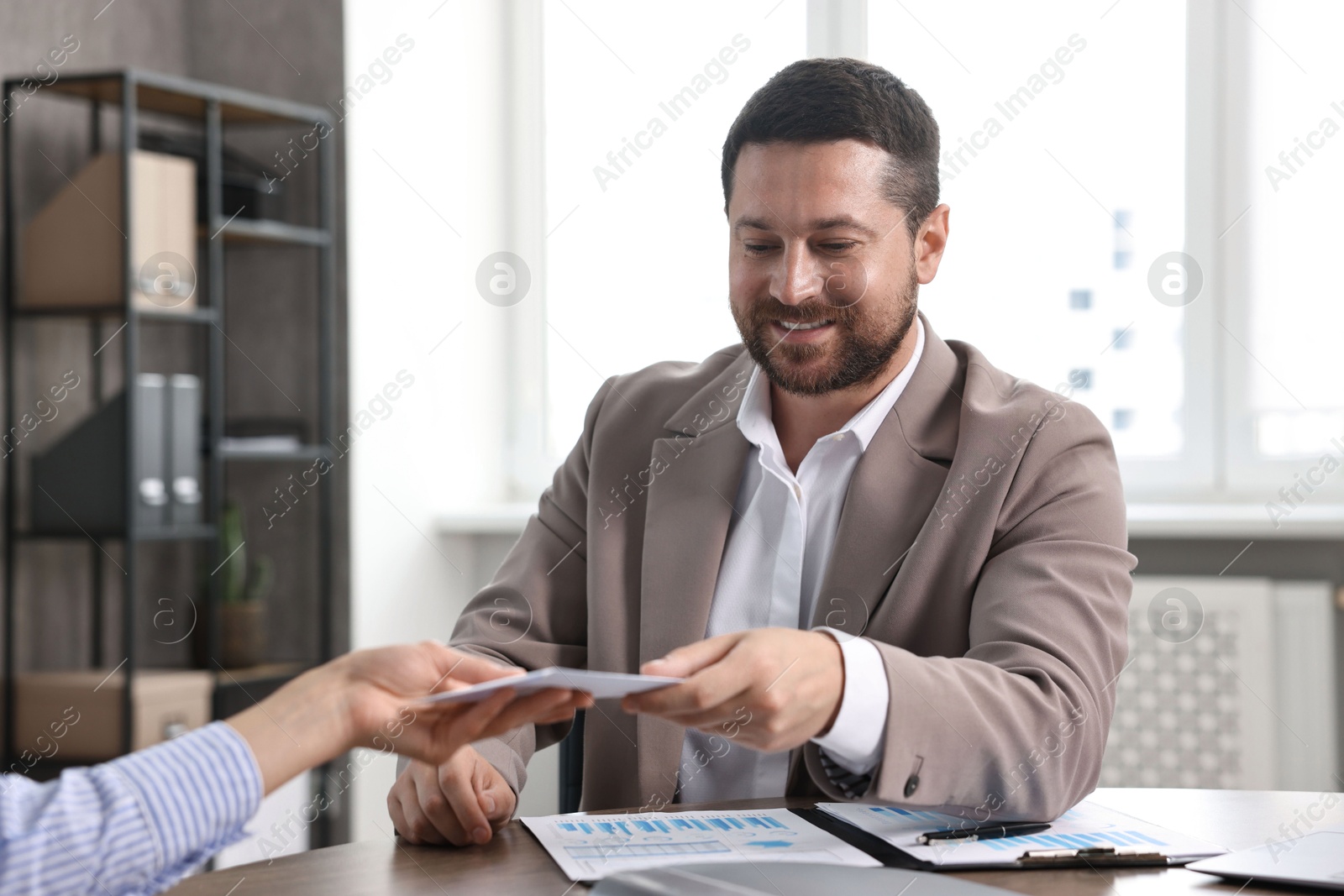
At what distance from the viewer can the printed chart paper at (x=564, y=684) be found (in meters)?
0.84

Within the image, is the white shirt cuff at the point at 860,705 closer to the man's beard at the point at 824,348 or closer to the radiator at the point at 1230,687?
the man's beard at the point at 824,348

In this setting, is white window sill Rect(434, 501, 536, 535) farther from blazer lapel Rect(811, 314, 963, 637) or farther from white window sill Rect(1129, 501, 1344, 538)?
blazer lapel Rect(811, 314, 963, 637)

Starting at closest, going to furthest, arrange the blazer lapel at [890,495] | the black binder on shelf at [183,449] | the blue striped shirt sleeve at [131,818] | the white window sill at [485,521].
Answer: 1. the blue striped shirt sleeve at [131,818]
2. the blazer lapel at [890,495]
3. the black binder on shelf at [183,449]
4. the white window sill at [485,521]

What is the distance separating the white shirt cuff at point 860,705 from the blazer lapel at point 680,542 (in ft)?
1.19

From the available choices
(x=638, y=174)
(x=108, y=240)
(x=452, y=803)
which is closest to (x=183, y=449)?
(x=108, y=240)

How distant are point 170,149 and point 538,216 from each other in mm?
975

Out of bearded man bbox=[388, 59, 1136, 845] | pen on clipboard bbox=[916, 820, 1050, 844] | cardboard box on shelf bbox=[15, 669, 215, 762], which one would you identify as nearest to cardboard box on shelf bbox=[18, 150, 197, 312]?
cardboard box on shelf bbox=[15, 669, 215, 762]

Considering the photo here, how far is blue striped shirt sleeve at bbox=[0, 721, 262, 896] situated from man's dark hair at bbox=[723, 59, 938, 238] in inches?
39.0

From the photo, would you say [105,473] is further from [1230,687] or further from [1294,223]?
[1294,223]

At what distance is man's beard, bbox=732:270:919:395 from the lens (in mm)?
1519

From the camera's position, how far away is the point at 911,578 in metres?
1.35

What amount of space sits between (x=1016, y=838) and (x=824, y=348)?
647mm


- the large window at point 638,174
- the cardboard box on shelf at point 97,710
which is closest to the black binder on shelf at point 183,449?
the cardboard box on shelf at point 97,710

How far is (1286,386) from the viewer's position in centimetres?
274
